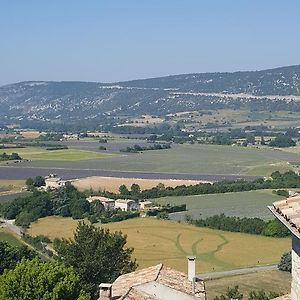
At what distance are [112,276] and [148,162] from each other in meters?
95.4

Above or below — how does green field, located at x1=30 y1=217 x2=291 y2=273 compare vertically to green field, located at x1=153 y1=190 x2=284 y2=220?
above

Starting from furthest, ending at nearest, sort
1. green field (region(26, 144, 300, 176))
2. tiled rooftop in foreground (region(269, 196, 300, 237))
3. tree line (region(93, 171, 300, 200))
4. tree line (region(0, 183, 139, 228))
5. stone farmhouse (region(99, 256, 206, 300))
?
green field (region(26, 144, 300, 176))
tree line (region(93, 171, 300, 200))
tree line (region(0, 183, 139, 228))
stone farmhouse (region(99, 256, 206, 300))
tiled rooftop in foreground (region(269, 196, 300, 237))

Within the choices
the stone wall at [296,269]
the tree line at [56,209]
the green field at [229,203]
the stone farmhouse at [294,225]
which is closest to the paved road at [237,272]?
the green field at [229,203]

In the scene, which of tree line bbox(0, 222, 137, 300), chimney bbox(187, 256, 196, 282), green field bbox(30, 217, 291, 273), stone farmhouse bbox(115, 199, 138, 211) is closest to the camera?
chimney bbox(187, 256, 196, 282)

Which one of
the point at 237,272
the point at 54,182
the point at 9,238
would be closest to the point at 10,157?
the point at 54,182

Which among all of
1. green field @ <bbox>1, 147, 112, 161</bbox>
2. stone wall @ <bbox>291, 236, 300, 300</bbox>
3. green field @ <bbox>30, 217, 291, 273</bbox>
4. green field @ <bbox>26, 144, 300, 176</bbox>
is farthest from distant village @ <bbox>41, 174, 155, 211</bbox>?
stone wall @ <bbox>291, 236, 300, 300</bbox>

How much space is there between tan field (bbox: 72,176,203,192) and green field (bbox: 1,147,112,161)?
30.1 meters

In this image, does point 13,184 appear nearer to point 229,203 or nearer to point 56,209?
point 56,209

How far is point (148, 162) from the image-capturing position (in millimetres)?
126312

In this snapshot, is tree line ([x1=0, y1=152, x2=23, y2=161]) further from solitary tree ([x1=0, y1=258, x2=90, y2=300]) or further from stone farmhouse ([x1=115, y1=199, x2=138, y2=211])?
solitary tree ([x1=0, y1=258, x2=90, y2=300])

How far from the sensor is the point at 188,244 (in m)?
58.9

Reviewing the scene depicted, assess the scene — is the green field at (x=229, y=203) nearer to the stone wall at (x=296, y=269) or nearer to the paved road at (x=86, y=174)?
the paved road at (x=86, y=174)

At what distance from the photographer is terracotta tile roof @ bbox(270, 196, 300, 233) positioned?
9.81 meters

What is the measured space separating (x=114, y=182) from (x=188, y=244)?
140 ft
